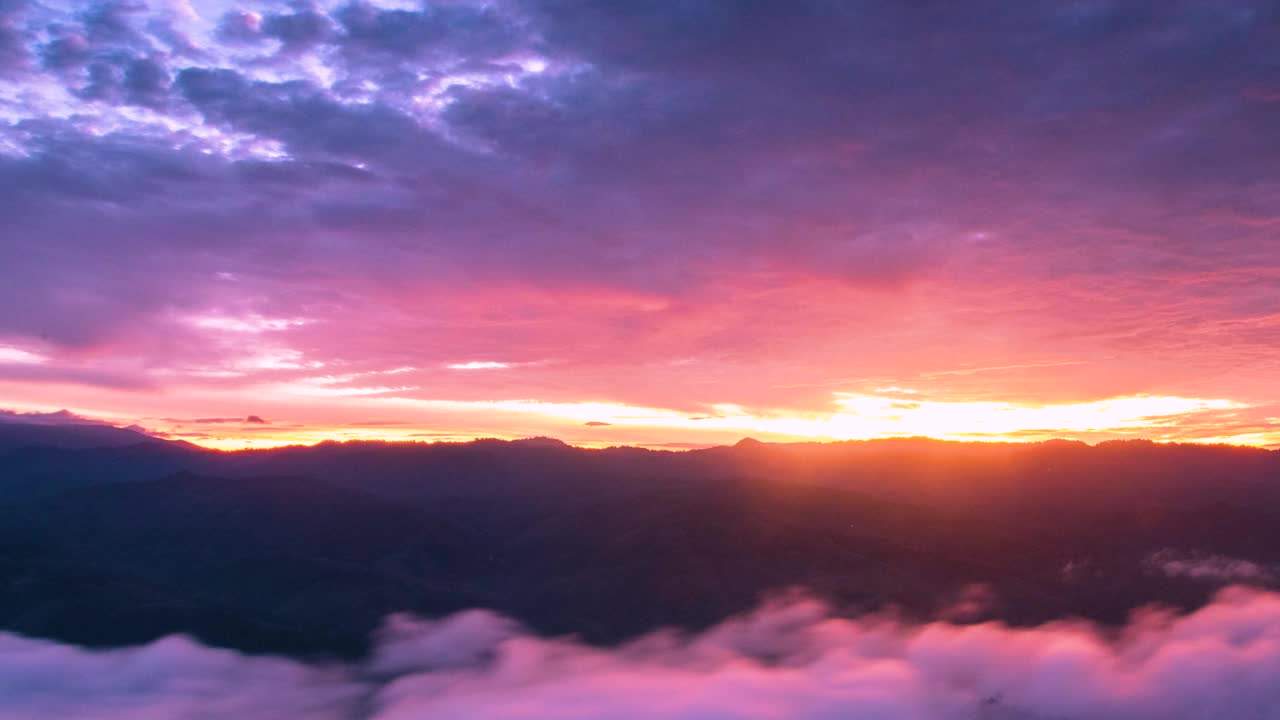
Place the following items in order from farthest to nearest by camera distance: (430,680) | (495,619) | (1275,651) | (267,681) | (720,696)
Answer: (495,619), (430,680), (267,681), (720,696), (1275,651)

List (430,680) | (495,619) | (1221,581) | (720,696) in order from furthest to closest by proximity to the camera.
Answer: (495,619) < (1221,581) < (430,680) < (720,696)

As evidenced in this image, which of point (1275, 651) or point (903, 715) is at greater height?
point (1275, 651)

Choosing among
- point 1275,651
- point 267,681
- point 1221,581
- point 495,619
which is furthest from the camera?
point 495,619

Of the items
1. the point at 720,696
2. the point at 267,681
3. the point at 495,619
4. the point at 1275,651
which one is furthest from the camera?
the point at 495,619

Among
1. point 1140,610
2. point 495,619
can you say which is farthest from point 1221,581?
point 495,619

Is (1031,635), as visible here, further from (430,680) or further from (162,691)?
(162,691)

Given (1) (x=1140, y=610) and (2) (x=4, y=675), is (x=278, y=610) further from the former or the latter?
(1) (x=1140, y=610)

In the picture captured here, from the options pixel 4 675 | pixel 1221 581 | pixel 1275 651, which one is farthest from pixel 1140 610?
pixel 4 675

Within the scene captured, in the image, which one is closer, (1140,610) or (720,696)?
(720,696)

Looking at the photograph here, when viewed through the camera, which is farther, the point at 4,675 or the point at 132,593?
the point at 132,593
